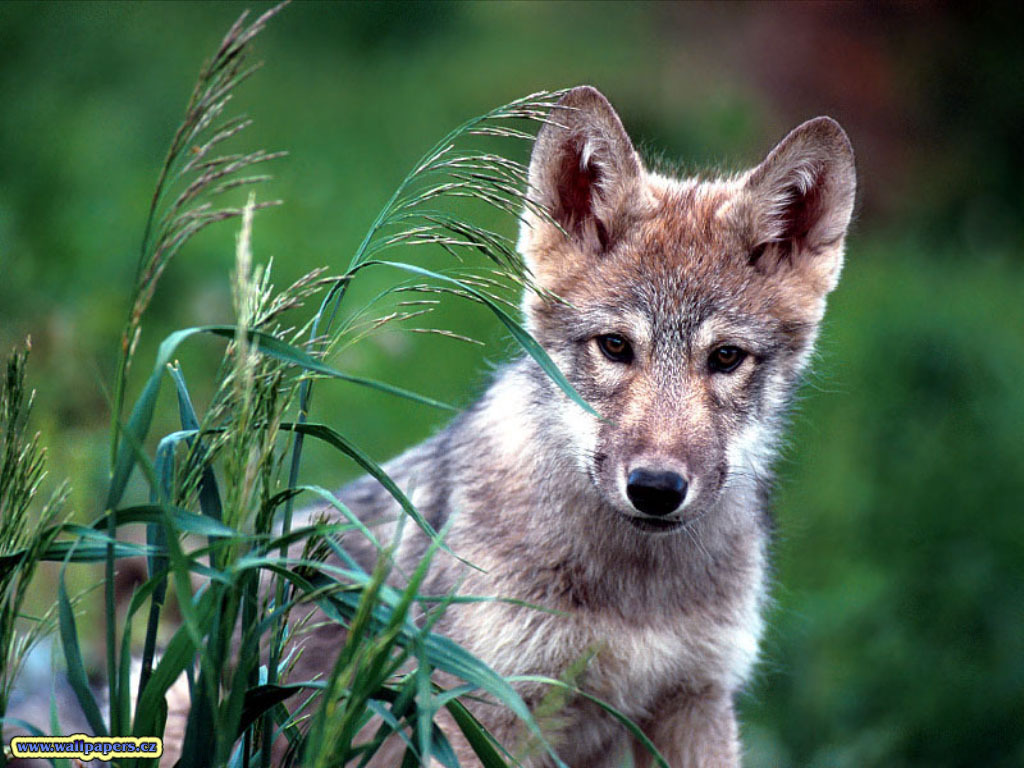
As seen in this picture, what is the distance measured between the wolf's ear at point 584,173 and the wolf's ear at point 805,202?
1.19 feet

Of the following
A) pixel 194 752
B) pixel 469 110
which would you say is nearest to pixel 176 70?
pixel 469 110

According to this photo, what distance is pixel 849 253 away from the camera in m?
9.92

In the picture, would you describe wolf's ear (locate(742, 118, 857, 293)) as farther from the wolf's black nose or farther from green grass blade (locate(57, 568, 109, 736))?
green grass blade (locate(57, 568, 109, 736))

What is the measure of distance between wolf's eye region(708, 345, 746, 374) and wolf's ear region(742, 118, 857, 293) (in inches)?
11.4

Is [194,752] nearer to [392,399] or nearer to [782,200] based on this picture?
[782,200]

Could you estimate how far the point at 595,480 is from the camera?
3176mm

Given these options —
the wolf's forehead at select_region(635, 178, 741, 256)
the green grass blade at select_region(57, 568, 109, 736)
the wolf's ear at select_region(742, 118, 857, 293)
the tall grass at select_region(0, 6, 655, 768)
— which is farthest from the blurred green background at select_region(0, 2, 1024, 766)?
the green grass blade at select_region(57, 568, 109, 736)

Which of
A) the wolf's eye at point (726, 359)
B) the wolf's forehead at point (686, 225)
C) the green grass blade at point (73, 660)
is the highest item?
the wolf's forehead at point (686, 225)

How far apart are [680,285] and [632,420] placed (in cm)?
45

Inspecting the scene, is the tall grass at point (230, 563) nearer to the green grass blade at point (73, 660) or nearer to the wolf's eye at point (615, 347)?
the green grass blade at point (73, 660)

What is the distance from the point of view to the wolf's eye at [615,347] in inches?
130

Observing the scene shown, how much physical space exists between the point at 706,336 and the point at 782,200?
53 cm

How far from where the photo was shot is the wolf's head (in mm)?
3211

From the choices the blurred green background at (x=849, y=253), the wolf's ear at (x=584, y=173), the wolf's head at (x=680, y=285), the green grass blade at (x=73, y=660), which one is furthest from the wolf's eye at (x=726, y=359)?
the green grass blade at (x=73, y=660)
